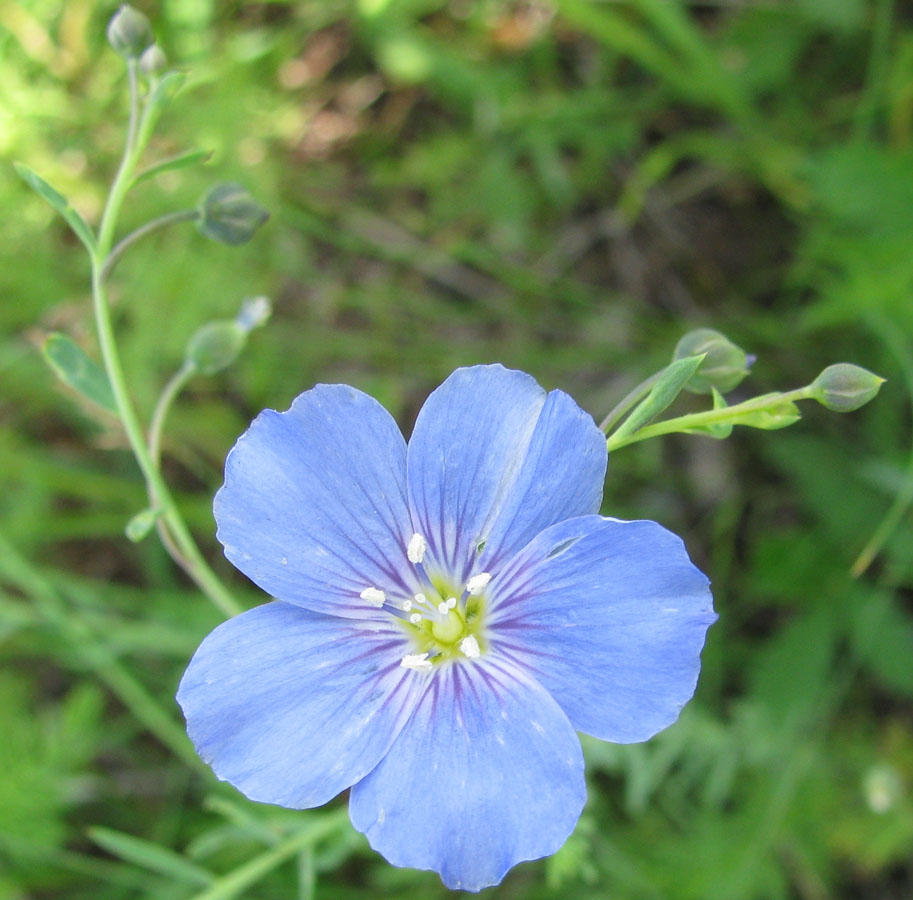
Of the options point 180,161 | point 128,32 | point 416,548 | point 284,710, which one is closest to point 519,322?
point 128,32

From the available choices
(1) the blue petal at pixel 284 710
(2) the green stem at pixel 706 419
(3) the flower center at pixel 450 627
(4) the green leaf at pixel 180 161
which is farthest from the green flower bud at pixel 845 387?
(4) the green leaf at pixel 180 161

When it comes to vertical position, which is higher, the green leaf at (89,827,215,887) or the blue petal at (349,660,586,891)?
the blue petal at (349,660,586,891)

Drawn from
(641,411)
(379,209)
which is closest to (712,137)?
(379,209)

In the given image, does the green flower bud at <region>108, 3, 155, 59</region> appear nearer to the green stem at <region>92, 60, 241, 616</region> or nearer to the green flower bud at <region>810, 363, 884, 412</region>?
the green stem at <region>92, 60, 241, 616</region>

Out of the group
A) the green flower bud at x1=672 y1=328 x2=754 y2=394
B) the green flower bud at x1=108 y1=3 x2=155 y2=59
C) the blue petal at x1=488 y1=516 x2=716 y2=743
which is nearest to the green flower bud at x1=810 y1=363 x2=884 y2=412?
the green flower bud at x1=672 y1=328 x2=754 y2=394

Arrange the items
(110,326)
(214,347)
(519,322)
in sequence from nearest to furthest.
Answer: (110,326)
(214,347)
(519,322)

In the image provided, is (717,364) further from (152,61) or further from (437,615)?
(152,61)

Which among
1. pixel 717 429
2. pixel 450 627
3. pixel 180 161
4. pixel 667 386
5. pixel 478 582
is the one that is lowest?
pixel 450 627
